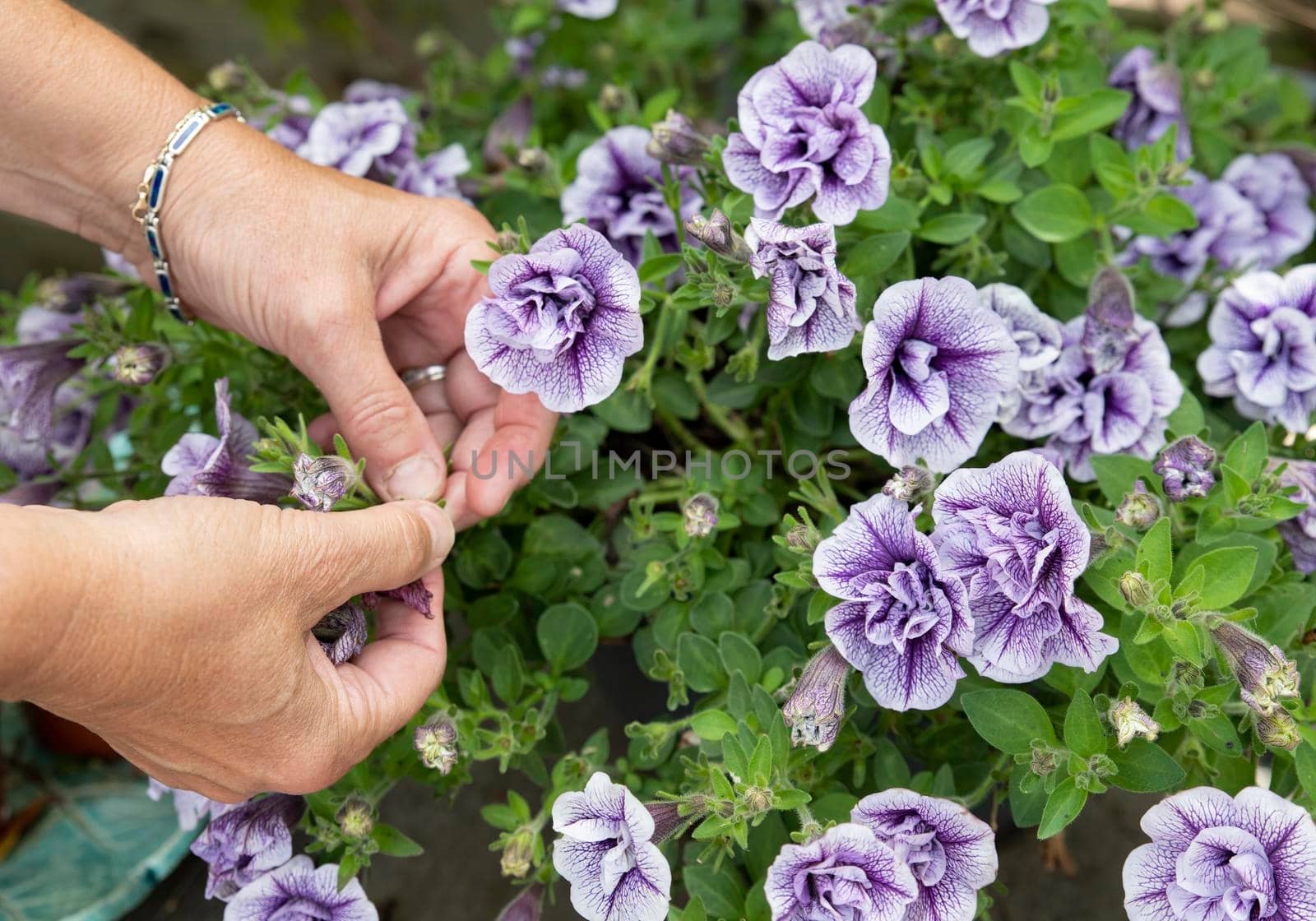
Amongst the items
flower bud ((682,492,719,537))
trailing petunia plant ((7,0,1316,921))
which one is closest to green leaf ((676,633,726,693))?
trailing petunia plant ((7,0,1316,921))

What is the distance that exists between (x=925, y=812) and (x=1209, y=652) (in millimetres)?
271

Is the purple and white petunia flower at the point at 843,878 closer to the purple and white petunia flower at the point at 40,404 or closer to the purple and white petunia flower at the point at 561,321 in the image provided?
the purple and white petunia flower at the point at 561,321

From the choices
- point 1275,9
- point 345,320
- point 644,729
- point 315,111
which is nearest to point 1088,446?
point 644,729

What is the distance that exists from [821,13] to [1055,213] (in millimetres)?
386

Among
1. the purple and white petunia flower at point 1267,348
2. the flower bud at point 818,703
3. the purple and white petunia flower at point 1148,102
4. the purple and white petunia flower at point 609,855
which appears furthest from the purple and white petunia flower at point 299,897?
the purple and white petunia flower at point 1148,102

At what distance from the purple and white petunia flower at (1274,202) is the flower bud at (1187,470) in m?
0.48

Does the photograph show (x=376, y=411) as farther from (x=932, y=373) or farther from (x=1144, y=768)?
(x=1144, y=768)

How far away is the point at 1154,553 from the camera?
0.84m

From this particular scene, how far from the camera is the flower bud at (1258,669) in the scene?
0.78 m

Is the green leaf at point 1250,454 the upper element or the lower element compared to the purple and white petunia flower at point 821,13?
lower

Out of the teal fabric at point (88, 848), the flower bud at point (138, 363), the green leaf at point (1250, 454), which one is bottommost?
the teal fabric at point (88, 848)

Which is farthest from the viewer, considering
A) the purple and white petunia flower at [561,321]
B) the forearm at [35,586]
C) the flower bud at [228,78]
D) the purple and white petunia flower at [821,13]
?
the flower bud at [228,78]

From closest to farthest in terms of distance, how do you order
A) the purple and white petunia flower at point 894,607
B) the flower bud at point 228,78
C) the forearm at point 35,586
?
1. the forearm at point 35,586
2. the purple and white petunia flower at point 894,607
3. the flower bud at point 228,78

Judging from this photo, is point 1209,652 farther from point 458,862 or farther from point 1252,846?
point 458,862
